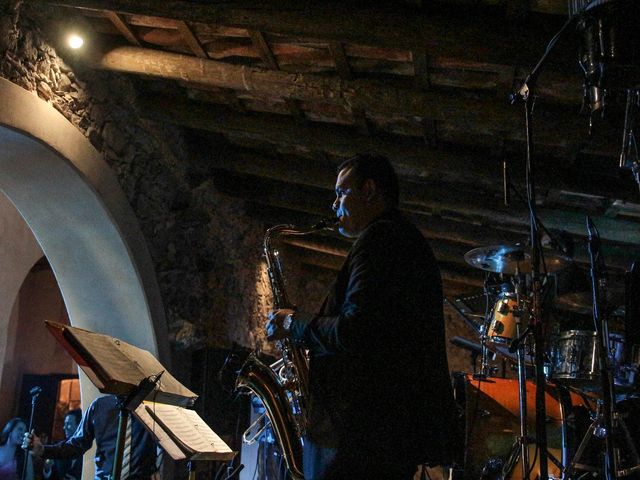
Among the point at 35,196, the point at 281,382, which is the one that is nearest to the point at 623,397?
the point at 281,382

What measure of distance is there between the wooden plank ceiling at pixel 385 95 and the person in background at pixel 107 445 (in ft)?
8.14

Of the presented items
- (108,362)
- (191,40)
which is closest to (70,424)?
(191,40)

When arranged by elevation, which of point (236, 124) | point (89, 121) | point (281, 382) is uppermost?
point (236, 124)

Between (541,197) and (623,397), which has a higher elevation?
(541,197)

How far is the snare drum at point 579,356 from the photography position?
493cm

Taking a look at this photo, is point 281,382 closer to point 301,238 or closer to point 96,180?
point 96,180

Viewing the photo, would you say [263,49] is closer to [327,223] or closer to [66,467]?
[327,223]

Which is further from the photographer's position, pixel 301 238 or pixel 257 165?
pixel 301 238

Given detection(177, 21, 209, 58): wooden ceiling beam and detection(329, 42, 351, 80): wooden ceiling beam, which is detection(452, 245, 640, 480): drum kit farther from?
detection(177, 21, 209, 58): wooden ceiling beam

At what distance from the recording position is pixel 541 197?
256 inches

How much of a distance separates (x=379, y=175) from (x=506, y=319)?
329 centimetres

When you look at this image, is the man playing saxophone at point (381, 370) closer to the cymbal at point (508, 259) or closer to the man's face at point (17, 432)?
the cymbal at point (508, 259)

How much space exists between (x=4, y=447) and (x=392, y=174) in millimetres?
7198

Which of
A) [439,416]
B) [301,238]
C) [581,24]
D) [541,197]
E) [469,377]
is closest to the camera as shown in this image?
[439,416]
